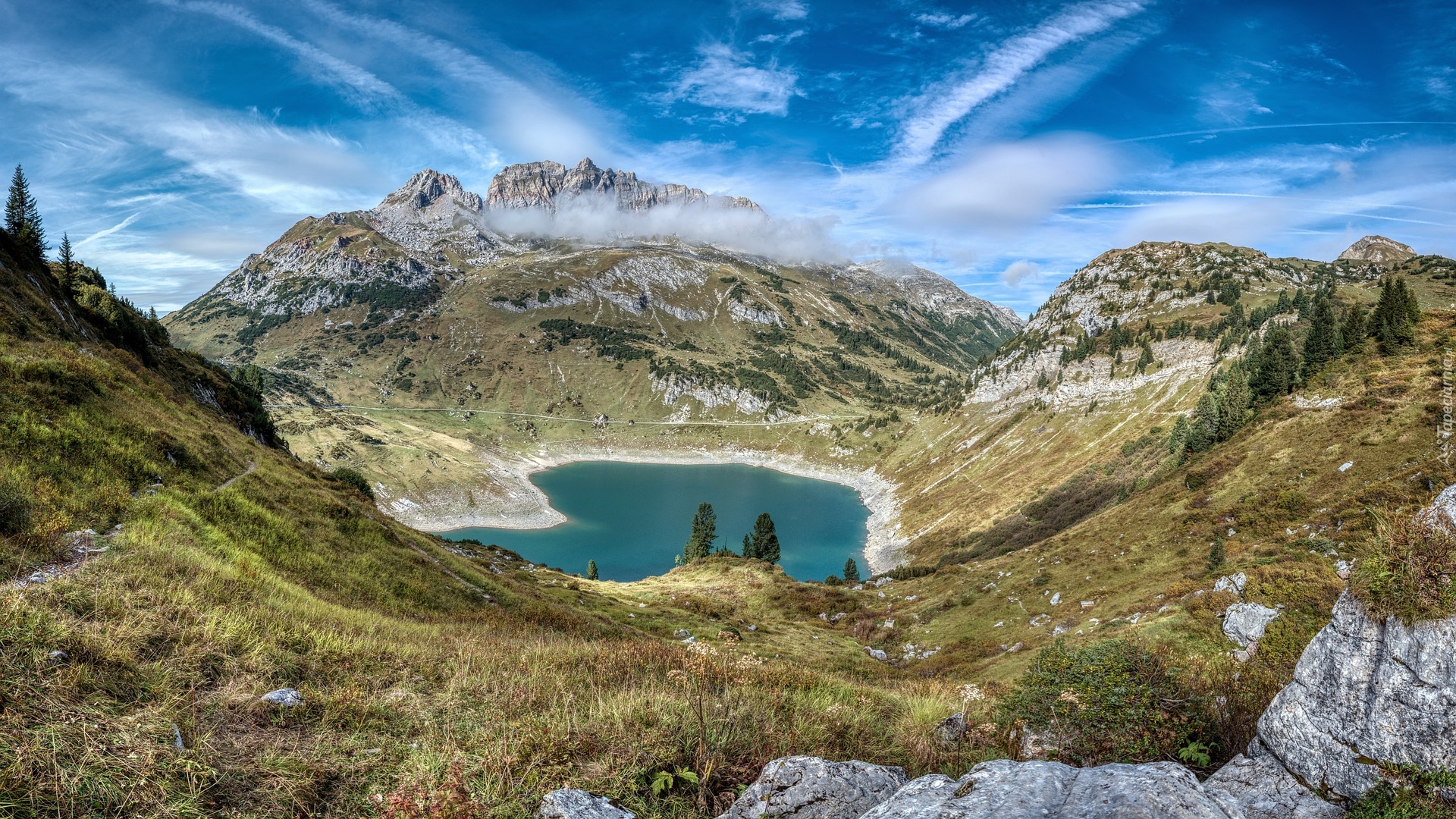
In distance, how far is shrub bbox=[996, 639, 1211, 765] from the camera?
6488 mm

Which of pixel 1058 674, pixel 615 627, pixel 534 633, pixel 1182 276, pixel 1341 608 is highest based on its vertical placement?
pixel 1182 276

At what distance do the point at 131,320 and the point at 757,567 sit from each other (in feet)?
203

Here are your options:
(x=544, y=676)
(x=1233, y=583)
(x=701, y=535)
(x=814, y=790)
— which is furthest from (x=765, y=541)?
(x=814, y=790)

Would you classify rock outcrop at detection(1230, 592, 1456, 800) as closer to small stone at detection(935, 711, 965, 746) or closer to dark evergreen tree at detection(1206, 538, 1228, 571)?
small stone at detection(935, 711, 965, 746)

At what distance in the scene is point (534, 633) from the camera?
12.9 meters

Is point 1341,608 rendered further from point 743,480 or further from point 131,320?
point 743,480

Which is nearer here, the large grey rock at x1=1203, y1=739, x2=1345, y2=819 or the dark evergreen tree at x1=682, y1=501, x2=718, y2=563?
the large grey rock at x1=1203, y1=739, x2=1345, y2=819

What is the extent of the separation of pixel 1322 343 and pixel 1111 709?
A: 241 feet

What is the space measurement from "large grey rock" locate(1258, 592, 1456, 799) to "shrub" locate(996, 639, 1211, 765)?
40.5 inches

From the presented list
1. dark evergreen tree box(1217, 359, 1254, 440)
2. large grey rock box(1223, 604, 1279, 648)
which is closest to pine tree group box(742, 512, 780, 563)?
dark evergreen tree box(1217, 359, 1254, 440)

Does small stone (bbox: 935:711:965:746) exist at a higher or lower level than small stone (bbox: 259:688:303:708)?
A: lower

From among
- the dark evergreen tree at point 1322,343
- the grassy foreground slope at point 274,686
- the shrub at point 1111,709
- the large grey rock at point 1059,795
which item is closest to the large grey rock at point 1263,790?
the large grey rock at point 1059,795

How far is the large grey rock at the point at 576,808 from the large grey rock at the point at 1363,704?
6423mm

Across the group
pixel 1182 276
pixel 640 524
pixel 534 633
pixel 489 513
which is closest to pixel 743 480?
pixel 640 524
